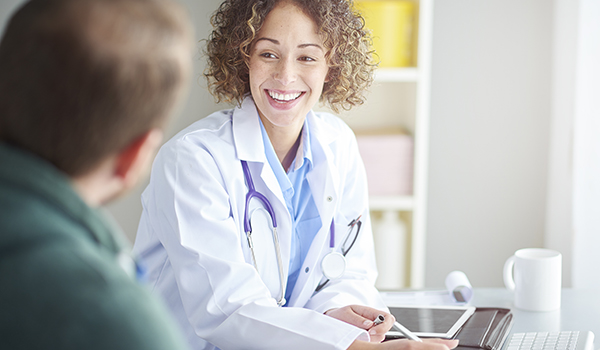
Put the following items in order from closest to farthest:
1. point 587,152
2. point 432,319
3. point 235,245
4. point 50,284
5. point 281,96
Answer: point 50,284
point 235,245
point 432,319
point 281,96
point 587,152

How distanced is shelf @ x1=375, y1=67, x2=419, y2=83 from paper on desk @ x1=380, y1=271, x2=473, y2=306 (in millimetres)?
894

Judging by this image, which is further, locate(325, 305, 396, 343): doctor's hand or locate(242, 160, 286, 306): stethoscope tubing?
locate(242, 160, 286, 306): stethoscope tubing

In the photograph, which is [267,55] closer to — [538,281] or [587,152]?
[538,281]

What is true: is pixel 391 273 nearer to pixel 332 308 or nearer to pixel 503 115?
pixel 503 115

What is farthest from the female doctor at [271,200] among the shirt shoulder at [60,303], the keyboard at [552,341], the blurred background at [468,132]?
the shirt shoulder at [60,303]

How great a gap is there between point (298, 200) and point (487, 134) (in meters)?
1.40

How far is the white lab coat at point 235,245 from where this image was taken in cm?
120

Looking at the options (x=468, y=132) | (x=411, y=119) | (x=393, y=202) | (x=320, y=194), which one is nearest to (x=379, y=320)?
(x=320, y=194)

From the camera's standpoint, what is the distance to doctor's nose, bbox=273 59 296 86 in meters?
1.45

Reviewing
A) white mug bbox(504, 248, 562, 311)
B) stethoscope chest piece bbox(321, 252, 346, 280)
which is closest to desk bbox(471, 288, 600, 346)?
white mug bbox(504, 248, 562, 311)

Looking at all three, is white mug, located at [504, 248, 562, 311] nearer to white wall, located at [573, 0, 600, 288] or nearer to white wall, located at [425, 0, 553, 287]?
white wall, located at [573, 0, 600, 288]

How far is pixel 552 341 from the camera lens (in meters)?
1.28

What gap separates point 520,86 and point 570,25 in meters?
0.35

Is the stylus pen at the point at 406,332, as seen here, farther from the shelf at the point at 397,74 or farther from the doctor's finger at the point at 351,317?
the shelf at the point at 397,74
